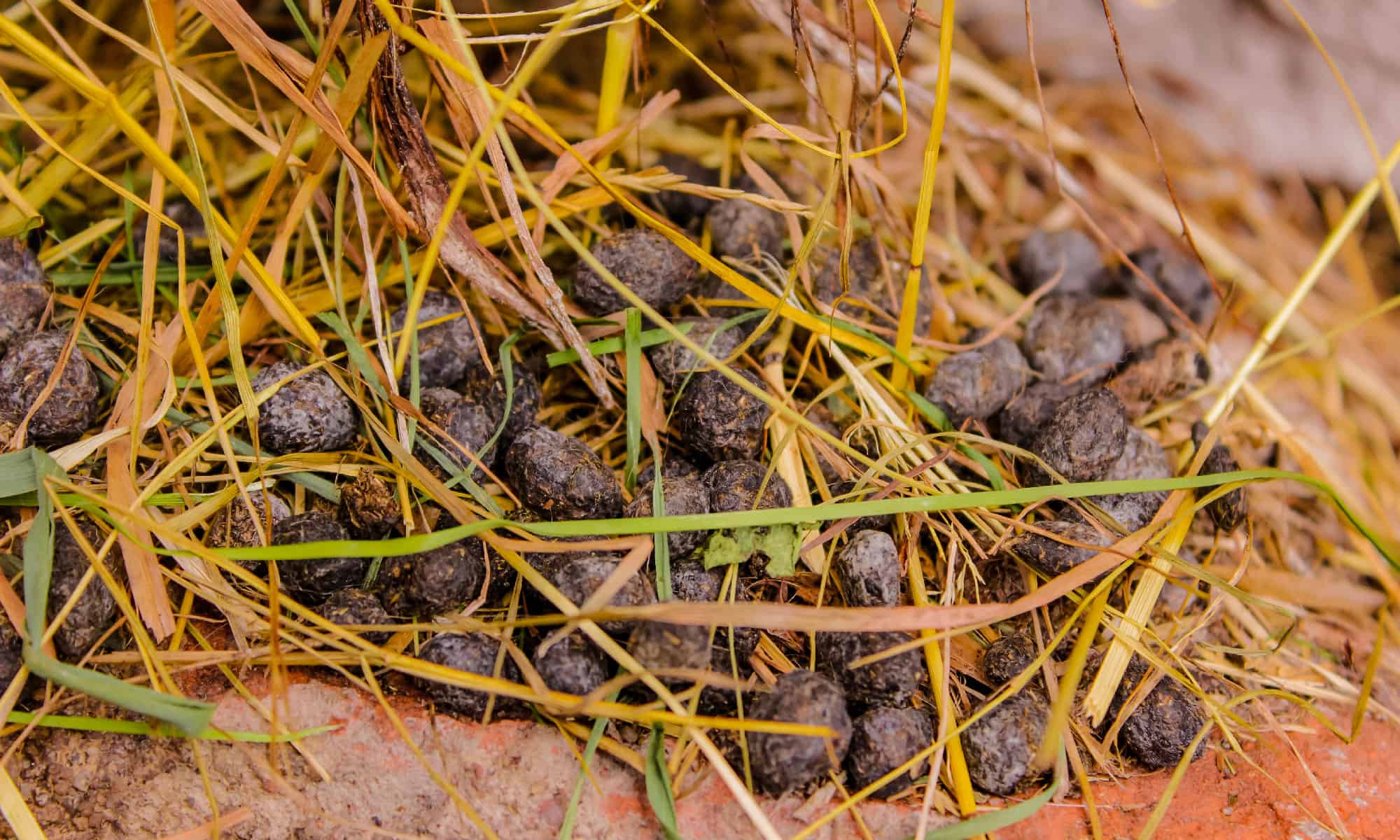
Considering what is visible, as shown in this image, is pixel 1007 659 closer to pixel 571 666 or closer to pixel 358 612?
pixel 571 666

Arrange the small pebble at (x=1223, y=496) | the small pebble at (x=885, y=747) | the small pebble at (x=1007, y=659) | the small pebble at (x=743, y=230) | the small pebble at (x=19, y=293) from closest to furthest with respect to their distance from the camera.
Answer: the small pebble at (x=885, y=747) < the small pebble at (x=1007, y=659) < the small pebble at (x=19, y=293) < the small pebble at (x=1223, y=496) < the small pebble at (x=743, y=230)

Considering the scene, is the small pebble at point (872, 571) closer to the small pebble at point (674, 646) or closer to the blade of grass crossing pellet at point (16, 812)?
the small pebble at point (674, 646)

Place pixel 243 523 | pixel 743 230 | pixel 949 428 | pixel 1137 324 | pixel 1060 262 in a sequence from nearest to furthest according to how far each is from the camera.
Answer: pixel 243 523 → pixel 949 428 → pixel 743 230 → pixel 1137 324 → pixel 1060 262

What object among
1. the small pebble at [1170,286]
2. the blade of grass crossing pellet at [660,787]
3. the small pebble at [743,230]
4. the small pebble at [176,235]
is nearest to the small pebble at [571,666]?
the blade of grass crossing pellet at [660,787]

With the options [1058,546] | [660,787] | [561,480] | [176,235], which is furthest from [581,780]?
[176,235]

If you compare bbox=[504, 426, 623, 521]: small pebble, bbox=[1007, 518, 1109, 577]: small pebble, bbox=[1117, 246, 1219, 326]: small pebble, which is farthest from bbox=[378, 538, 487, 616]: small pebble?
bbox=[1117, 246, 1219, 326]: small pebble
